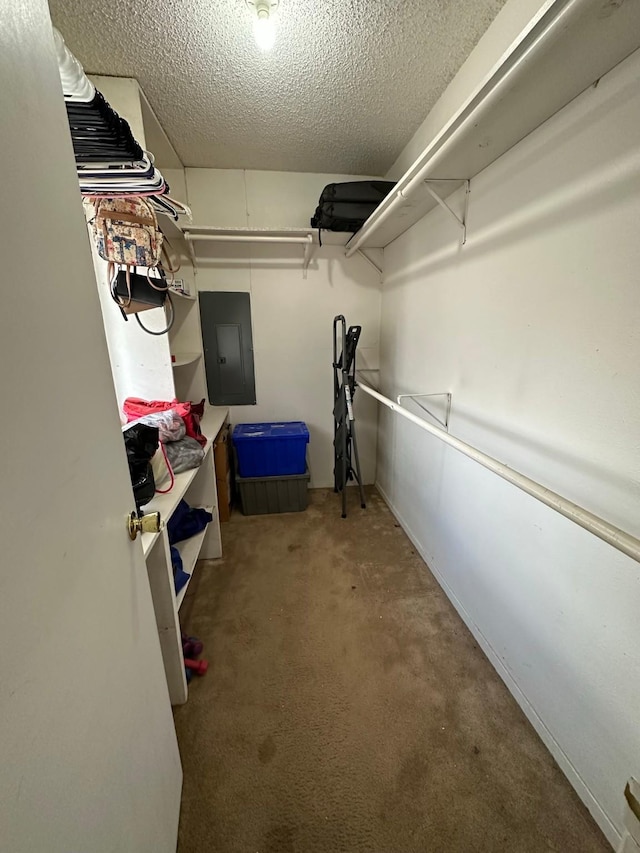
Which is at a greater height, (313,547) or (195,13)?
(195,13)

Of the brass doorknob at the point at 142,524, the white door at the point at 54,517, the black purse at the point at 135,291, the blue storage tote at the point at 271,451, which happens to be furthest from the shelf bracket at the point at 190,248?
the brass doorknob at the point at 142,524

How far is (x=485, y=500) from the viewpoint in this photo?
5.03ft

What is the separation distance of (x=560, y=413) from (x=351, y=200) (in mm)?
1847

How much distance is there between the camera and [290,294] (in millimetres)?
2715

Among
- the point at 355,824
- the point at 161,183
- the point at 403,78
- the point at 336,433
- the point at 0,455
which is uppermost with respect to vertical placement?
the point at 403,78

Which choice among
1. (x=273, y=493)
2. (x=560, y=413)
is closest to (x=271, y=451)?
(x=273, y=493)

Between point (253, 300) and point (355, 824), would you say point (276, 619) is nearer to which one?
point (355, 824)

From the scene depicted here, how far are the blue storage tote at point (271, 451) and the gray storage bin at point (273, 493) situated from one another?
0.05 metres

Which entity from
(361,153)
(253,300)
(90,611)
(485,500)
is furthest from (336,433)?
(90,611)

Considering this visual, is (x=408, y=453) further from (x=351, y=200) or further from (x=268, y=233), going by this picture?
(x=268, y=233)

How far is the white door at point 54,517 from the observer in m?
0.41

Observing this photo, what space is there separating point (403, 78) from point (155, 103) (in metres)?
1.26

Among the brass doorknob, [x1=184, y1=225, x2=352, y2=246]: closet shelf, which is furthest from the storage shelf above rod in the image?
the brass doorknob

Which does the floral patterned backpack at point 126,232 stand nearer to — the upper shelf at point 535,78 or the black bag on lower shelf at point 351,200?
the upper shelf at point 535,78
